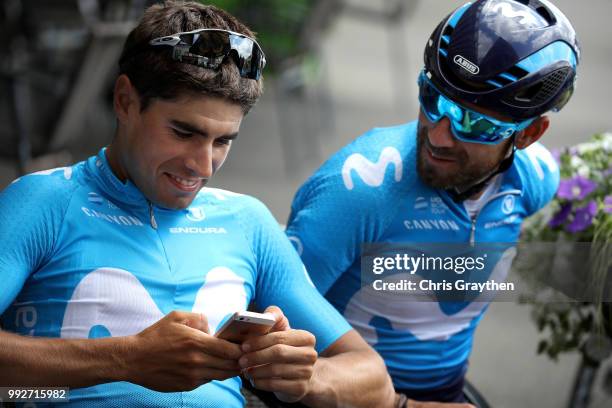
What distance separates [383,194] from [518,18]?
59 centimetres

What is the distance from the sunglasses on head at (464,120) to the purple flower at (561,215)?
2.00 ft

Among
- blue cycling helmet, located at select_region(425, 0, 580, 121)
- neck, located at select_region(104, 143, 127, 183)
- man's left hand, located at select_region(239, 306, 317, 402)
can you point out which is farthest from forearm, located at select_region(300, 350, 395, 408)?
blue cycling helmet, located at select_region(425, 0, 580, 121)

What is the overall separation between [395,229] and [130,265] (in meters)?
0.79

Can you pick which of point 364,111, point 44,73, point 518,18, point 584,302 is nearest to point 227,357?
point 518,18

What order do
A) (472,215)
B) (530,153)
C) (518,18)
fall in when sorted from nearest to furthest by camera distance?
(518,18) < (472,215) < (530,153)

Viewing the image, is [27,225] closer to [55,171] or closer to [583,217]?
[55,171]

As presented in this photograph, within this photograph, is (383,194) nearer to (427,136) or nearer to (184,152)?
(427,136)

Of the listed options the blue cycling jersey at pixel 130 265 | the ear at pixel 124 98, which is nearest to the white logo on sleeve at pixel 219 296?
the blue cycling jersey at pixel 130 265

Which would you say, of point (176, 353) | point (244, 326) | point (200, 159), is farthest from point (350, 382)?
point (200, 159)

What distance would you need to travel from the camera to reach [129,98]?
2201mm

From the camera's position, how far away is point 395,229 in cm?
258

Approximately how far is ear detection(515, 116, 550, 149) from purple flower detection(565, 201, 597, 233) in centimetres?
43

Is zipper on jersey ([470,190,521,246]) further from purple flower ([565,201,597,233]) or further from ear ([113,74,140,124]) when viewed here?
ear ([113,74,140,124])

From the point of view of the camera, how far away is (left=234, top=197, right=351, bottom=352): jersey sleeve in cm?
228
